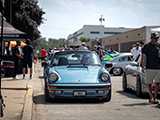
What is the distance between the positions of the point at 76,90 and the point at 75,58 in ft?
5.85

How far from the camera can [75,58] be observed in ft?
31.1

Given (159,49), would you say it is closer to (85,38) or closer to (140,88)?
(140,88)

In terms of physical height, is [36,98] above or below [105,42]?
below

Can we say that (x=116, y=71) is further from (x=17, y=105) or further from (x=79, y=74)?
(x=17, y=105)

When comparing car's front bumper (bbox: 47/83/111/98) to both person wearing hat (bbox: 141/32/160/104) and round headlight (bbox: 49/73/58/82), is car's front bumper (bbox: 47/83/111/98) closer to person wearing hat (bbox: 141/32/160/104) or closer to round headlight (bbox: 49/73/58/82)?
round headlight (bbox: 49/73/58/82)

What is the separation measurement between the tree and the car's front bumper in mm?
30182

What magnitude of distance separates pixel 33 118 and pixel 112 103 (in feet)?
8.07

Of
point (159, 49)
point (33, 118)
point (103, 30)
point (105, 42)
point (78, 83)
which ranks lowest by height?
point (33, 118)

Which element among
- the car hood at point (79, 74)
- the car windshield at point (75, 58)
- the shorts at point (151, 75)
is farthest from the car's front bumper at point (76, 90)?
the car windshield at point (75, 58)

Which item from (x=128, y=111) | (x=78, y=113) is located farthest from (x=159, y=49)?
(x=78, y=113)

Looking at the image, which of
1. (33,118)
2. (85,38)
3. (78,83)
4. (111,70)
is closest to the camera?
(33,118)

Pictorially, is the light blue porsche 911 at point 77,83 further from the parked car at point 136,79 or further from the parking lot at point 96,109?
the parked car at point 136,79

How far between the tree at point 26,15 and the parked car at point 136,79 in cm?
2842

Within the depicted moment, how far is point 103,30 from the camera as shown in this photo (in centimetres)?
14075
